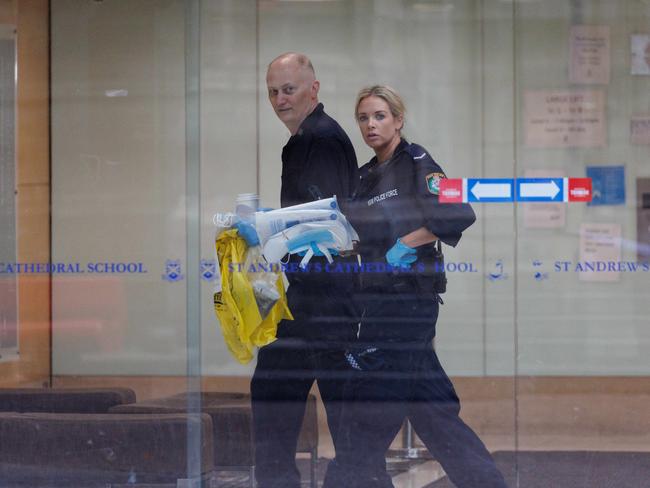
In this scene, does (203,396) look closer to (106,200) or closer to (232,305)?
(232,305)

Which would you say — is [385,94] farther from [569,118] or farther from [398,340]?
[398,340]

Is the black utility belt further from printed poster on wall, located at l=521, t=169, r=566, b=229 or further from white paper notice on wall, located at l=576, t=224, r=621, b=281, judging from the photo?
white paper notice on wall, located at l=576, t=224, r=621, b=281

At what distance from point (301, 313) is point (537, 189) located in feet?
4.31

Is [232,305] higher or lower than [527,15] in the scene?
lower

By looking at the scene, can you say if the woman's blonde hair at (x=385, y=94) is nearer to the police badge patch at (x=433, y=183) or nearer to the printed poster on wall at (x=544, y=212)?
the police badge patch at (x=433, y=183)

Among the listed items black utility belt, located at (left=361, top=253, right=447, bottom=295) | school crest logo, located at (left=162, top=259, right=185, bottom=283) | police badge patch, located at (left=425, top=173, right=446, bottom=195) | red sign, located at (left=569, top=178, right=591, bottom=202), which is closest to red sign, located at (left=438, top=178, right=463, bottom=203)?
police badge patch, located at (left=425, top=173, right=446, bottom=195)

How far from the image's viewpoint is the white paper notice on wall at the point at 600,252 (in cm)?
528

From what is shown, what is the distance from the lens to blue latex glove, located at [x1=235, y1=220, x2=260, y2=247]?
17.1 ft

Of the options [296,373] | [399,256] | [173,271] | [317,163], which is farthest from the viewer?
[173,271]

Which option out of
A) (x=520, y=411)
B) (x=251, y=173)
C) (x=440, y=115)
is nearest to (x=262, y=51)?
(x=251, y=173)

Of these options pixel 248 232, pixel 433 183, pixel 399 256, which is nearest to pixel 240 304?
pixel 248 232

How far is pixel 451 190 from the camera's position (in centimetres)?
A: 520

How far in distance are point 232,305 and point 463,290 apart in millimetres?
1141

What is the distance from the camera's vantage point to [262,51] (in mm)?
5309
